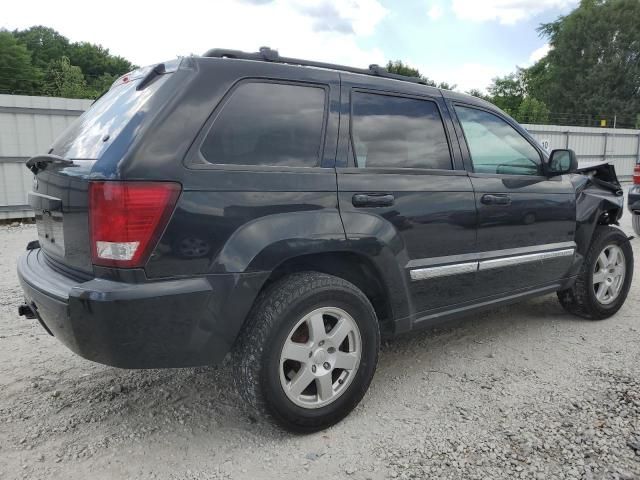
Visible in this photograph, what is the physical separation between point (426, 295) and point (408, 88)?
128cm

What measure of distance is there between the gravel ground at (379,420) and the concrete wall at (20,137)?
6589mm

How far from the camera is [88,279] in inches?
87.7

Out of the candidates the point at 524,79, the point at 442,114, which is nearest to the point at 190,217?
the point at 442,114

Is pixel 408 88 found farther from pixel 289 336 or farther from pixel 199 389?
pixel 199 389

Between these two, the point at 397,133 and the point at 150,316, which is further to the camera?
the point at 397,133

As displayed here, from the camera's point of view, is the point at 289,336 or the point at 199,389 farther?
the point at 199,389

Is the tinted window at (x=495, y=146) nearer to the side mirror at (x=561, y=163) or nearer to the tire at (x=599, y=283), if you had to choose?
the side mirror at (x=561, y=163)

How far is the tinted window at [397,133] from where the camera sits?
9.25 feet

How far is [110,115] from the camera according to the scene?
99.6 inches

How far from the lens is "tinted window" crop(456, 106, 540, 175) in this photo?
3385 millimetres

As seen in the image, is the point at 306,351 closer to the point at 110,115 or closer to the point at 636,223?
the point at 110,115

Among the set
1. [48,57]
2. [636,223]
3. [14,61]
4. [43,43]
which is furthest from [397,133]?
[43,43]

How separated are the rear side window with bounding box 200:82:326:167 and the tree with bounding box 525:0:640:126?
163ft

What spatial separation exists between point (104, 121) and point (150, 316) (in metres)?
1.08
